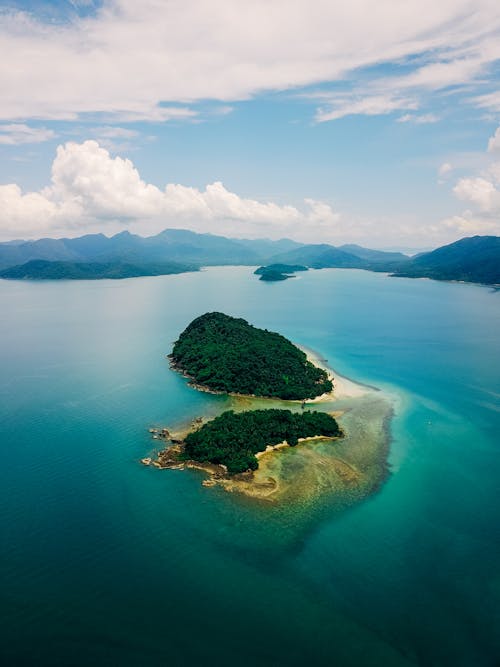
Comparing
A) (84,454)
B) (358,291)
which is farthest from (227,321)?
(358,291)

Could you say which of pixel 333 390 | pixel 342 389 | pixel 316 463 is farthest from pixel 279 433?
pixel 342 389

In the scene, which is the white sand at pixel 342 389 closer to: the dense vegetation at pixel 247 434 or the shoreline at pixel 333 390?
the shoreline at pixel 333 390

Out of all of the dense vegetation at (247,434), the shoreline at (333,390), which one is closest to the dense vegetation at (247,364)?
the shoreline at (333,390)

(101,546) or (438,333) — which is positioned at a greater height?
(438,333)

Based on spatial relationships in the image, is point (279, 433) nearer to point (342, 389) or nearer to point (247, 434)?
point (247, 434)

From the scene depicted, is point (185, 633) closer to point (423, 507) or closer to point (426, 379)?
point (423, 507)

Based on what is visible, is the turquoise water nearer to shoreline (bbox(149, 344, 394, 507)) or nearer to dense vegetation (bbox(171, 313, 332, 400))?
shoreline (bbox(149, 344, 394, 507))

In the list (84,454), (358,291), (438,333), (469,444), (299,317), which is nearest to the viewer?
(84,454)
